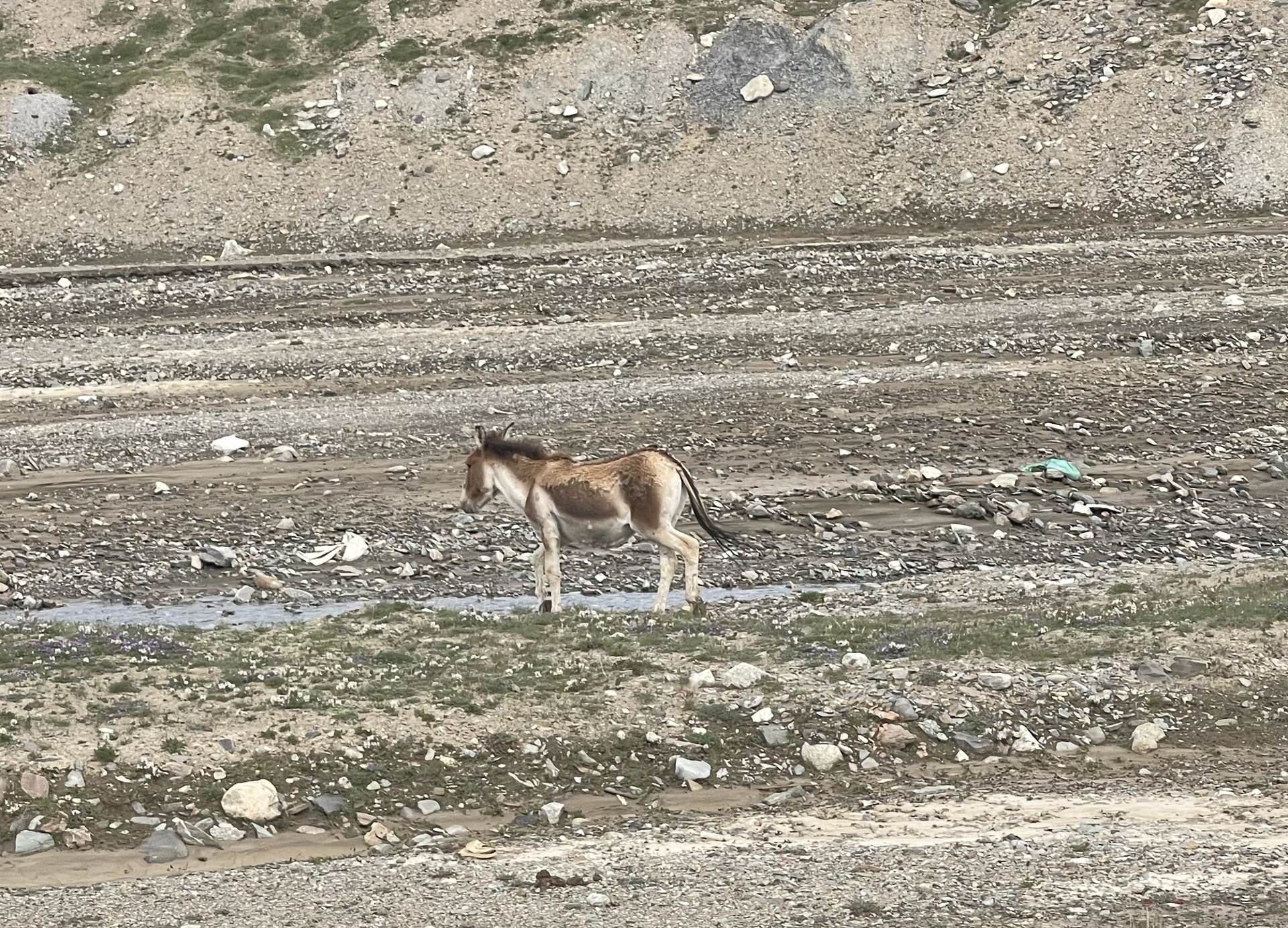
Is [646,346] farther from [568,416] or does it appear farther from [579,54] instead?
[579,54]

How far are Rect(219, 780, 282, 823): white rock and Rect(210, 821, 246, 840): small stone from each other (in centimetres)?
15

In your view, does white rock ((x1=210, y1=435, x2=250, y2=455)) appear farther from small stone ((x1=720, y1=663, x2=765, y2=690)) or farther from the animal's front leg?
small stone ((x1=720, y1=663, x2=765, y2=690))

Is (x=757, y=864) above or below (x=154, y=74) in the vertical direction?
below

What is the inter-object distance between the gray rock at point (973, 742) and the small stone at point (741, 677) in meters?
1.78

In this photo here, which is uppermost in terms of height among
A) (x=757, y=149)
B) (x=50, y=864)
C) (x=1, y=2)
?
(x=1, y=2)

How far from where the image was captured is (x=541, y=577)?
17.5 m

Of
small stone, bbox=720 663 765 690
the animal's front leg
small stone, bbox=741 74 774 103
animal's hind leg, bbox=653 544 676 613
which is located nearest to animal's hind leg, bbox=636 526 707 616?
animal's hind leg, bbox=653 544 676 613

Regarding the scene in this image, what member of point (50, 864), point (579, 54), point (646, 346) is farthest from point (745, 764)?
point (579, 54)

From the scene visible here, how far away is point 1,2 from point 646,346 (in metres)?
42.5

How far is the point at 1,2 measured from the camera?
2469 inches

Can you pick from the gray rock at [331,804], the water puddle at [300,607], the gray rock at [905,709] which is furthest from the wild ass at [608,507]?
the gray rock at [331,804]

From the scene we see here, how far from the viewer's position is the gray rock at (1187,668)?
14586 millimetres

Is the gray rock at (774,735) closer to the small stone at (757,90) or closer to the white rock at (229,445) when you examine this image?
the white rock at (229,445)

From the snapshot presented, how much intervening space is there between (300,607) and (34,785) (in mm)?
7044
